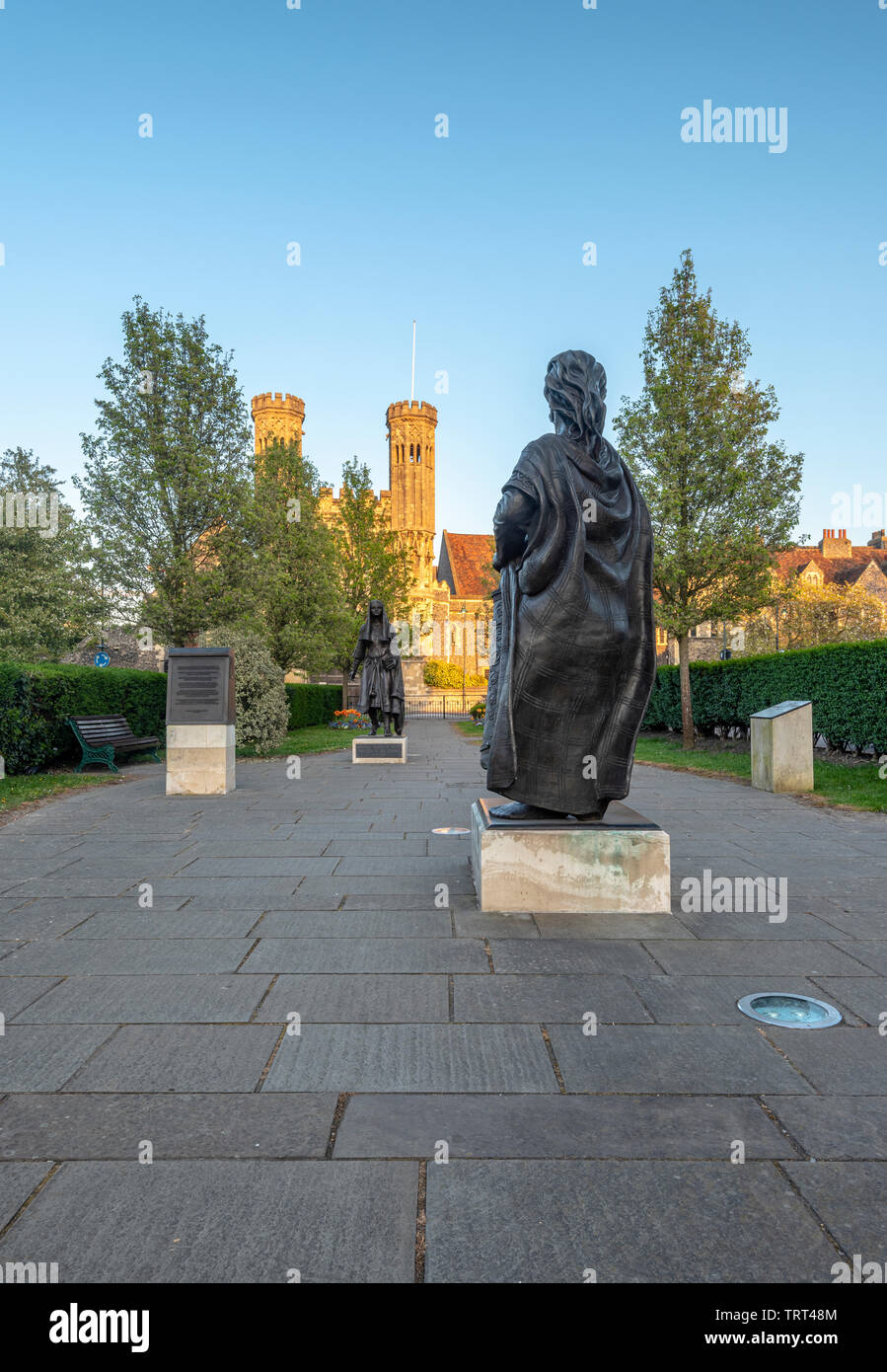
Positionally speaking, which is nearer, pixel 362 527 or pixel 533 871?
pixel 533 871

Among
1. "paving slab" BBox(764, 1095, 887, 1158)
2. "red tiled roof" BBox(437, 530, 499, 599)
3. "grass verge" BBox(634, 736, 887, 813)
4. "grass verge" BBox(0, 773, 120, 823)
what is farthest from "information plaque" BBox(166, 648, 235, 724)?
"red tiled roof" BBox(437, 530, 499, 599)

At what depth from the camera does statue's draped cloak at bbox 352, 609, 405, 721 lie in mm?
15555

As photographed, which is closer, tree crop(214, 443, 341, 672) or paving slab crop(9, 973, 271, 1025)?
paving slab crop(9, 973, 271, 1025)

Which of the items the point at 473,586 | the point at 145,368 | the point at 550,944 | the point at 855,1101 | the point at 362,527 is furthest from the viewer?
the point at 473,586

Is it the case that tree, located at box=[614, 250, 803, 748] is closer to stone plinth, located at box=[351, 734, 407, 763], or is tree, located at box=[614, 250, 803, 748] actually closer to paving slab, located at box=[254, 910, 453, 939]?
stone plinth, located at box=[351, 734, 407, 763]

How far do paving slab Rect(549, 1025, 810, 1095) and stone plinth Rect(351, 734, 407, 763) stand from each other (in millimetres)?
12402

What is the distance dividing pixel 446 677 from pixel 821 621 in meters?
31.3

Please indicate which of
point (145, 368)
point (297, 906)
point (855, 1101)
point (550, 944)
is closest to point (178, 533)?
point (145, 368)

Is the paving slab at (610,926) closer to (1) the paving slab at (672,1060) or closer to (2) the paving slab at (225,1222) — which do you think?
(1) the paving slab at (672,1060)

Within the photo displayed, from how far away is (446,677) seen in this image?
212 ft

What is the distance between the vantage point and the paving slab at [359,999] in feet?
10.5

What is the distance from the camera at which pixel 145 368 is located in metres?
19.7
